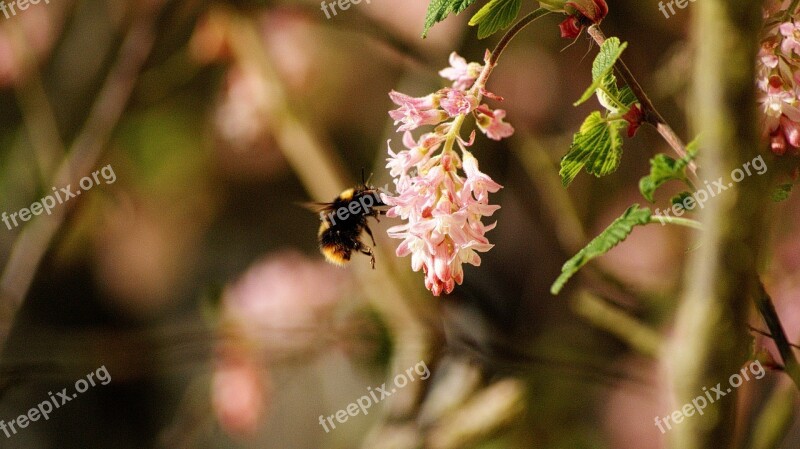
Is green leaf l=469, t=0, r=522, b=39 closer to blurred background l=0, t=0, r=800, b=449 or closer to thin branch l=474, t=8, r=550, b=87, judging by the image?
thin branch l=474, t=8, r=550, b=87

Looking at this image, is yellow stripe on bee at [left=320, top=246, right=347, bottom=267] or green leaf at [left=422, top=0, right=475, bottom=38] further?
yellow stripe on bee at [left=320, top=246, right=347, bottom=267]

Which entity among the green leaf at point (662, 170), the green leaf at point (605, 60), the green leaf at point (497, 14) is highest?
the green leaf at point (497, 14)

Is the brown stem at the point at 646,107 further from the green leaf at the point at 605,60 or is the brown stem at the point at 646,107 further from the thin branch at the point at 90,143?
the thin branch at the point at 90,143

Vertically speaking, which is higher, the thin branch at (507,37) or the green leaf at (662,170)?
the thin branch at (507,37)

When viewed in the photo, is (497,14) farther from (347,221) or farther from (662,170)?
(347,221)

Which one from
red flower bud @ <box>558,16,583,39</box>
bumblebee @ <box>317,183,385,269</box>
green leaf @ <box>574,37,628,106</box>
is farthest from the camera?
bumblebee @ <box>317,183,385,269</box>

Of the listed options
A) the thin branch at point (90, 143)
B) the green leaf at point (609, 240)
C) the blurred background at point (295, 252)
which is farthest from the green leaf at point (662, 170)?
the thin branch at point (90, 143)

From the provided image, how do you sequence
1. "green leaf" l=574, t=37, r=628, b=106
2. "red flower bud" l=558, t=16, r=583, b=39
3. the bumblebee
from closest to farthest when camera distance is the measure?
1. "green leaf" l=574, t=37, r=628, b=106
2. "red flower bud" l=558, t=16, r=583, b=39
3. the bumblebee

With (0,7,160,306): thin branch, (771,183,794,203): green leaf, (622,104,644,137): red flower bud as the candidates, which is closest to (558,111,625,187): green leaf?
(622,104,644,137): red flower bud
